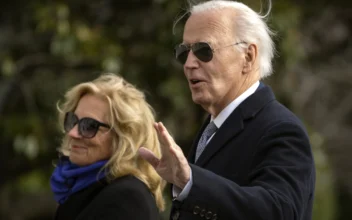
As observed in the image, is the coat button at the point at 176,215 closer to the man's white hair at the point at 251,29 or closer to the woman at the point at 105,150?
the man's white hair at the point at 251,29

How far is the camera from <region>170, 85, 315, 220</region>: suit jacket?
2354 mm

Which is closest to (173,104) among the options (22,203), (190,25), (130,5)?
(130,5)

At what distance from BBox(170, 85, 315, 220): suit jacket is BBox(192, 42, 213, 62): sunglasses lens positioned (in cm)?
19

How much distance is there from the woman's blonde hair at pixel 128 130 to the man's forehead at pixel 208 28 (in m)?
0.94

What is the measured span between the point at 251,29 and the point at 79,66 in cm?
485

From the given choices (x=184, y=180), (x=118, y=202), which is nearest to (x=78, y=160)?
(x=118, y=202)

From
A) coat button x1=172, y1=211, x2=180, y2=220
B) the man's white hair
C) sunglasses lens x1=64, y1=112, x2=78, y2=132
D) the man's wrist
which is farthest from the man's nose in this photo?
sunglasses lens x1=64, y1=112, x2=78, y2=132

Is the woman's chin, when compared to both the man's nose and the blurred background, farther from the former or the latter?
the blurred background

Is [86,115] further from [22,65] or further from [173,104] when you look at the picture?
[22,65]

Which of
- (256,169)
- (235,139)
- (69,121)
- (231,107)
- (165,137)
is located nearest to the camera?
(165,137)

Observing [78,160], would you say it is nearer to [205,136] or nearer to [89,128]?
[89,128]

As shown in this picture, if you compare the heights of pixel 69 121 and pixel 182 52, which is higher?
pixel 182 52

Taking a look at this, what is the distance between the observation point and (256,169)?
99.9 inches

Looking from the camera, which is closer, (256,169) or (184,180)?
(184,180)
